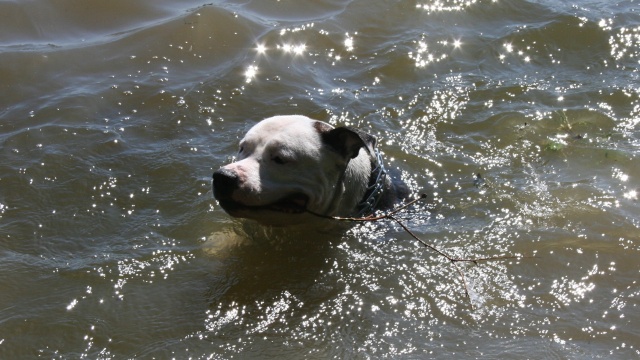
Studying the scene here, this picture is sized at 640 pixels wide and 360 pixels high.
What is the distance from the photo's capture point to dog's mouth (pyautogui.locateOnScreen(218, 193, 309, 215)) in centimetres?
493

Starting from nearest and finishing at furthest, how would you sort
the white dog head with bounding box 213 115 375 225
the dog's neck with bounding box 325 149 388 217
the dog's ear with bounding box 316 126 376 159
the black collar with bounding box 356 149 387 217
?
the white dog head with bounding box 213 115 375 225 → the dog's ear with bounding box 316 126 376 159 → the dog's neck with bounding box 325 149 388 217 → the black collar with bounding box 356 149 387 217

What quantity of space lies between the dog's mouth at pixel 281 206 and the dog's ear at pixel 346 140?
47cm

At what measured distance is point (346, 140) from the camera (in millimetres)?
5449

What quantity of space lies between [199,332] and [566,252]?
2709 millimetres

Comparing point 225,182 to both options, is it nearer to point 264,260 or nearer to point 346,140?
point 264,260

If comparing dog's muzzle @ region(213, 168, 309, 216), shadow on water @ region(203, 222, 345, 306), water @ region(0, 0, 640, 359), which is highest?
dog's muzzle @ region(213, 168, 309, 216)

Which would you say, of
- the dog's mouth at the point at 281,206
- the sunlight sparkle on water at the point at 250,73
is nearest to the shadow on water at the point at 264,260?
the dog's mouth at the point at 281,206

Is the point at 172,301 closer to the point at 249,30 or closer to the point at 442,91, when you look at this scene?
the point at 442,91

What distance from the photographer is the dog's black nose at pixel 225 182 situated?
4.78 metres


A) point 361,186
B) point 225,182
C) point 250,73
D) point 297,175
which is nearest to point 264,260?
point 297,175

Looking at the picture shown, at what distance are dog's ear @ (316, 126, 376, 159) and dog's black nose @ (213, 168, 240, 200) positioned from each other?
3.03ft

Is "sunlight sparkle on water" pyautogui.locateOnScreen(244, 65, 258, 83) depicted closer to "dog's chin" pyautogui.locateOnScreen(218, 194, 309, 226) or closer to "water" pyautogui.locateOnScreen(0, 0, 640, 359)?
"water" pyautogui.locateOnScreen(0, 0, 640, 359)

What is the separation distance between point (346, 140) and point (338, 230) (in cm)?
77

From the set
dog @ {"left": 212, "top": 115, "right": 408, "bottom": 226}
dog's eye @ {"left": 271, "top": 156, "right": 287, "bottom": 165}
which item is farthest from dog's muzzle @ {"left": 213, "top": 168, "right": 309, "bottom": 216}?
dog's eye @ {"left": 271, "top": 156, "right": 287, "bottom": 165}
